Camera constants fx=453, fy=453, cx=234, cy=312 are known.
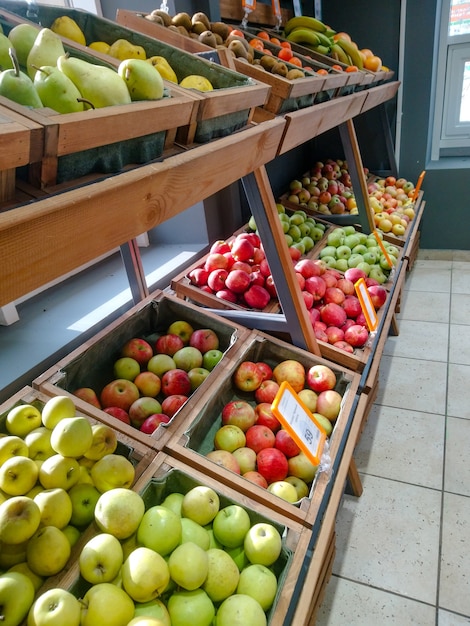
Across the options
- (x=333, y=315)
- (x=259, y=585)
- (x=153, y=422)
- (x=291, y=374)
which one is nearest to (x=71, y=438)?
(x=153, y=422)

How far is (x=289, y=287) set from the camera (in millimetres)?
1630

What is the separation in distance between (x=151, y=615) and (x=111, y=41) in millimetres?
1315

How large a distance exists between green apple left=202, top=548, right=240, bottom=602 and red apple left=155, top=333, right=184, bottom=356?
2.61 ft

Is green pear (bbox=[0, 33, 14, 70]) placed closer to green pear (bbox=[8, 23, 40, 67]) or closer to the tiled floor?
green pear (bbox=[8, 23, 40, 67])

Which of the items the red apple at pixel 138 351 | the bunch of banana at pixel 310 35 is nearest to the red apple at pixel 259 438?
the red apple at pixel 138 351

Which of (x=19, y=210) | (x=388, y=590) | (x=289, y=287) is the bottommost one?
(x=388, y=590)

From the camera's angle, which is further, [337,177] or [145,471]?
[337,177]

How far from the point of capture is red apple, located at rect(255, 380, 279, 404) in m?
1.55

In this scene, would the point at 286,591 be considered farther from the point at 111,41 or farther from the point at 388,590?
the point at 111,41

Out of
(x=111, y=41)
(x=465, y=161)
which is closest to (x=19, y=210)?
(x=111, y=41)

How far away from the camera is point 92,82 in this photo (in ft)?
2.35

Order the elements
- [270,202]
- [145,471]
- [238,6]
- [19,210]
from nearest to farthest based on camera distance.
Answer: [19,210] < [145,471] < [270,202] < [238,6]

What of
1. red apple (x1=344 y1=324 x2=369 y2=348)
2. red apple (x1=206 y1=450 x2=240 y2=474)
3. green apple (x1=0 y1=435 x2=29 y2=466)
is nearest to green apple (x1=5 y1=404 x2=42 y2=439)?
green apple (x1=0 y1=435 x2=29 y2=466)

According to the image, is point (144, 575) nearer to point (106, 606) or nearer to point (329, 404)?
point (106, 606)
